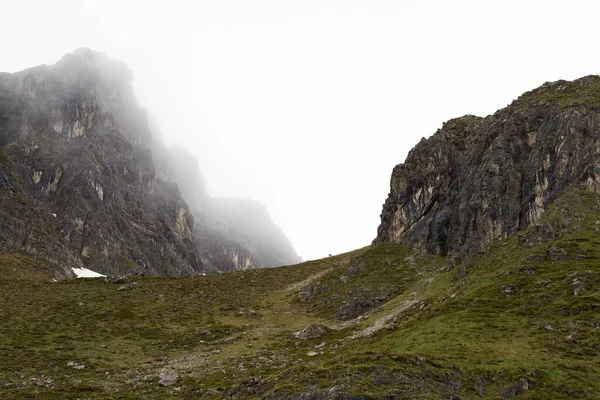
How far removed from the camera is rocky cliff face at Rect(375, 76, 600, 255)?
70.1 metres

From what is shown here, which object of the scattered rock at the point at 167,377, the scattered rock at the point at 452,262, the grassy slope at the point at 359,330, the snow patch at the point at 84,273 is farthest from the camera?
the snow patch at the point at 84,273

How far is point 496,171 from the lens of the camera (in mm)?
78938

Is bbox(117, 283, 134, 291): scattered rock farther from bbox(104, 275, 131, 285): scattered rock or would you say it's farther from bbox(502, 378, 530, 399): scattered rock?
bbox(502, 378, 530, 399): scattered rock

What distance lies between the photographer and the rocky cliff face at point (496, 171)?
7012 centimetres

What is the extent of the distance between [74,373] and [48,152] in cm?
16748

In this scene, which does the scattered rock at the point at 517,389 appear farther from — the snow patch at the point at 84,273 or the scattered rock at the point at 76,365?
the snow patch at the point at 84,273

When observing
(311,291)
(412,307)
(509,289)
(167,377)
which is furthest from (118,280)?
(509,289)

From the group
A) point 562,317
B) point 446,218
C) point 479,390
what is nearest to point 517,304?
point 562,317

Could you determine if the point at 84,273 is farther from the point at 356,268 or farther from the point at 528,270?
the point at 528,270

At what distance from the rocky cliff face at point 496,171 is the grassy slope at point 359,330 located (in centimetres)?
627

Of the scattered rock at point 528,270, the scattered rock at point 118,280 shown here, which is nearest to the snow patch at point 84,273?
the scattered rock at point 118,280

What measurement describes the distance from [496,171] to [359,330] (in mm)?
39914

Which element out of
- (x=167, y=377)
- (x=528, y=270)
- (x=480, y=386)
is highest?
(x=528, y=270)

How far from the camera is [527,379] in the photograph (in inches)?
1211
